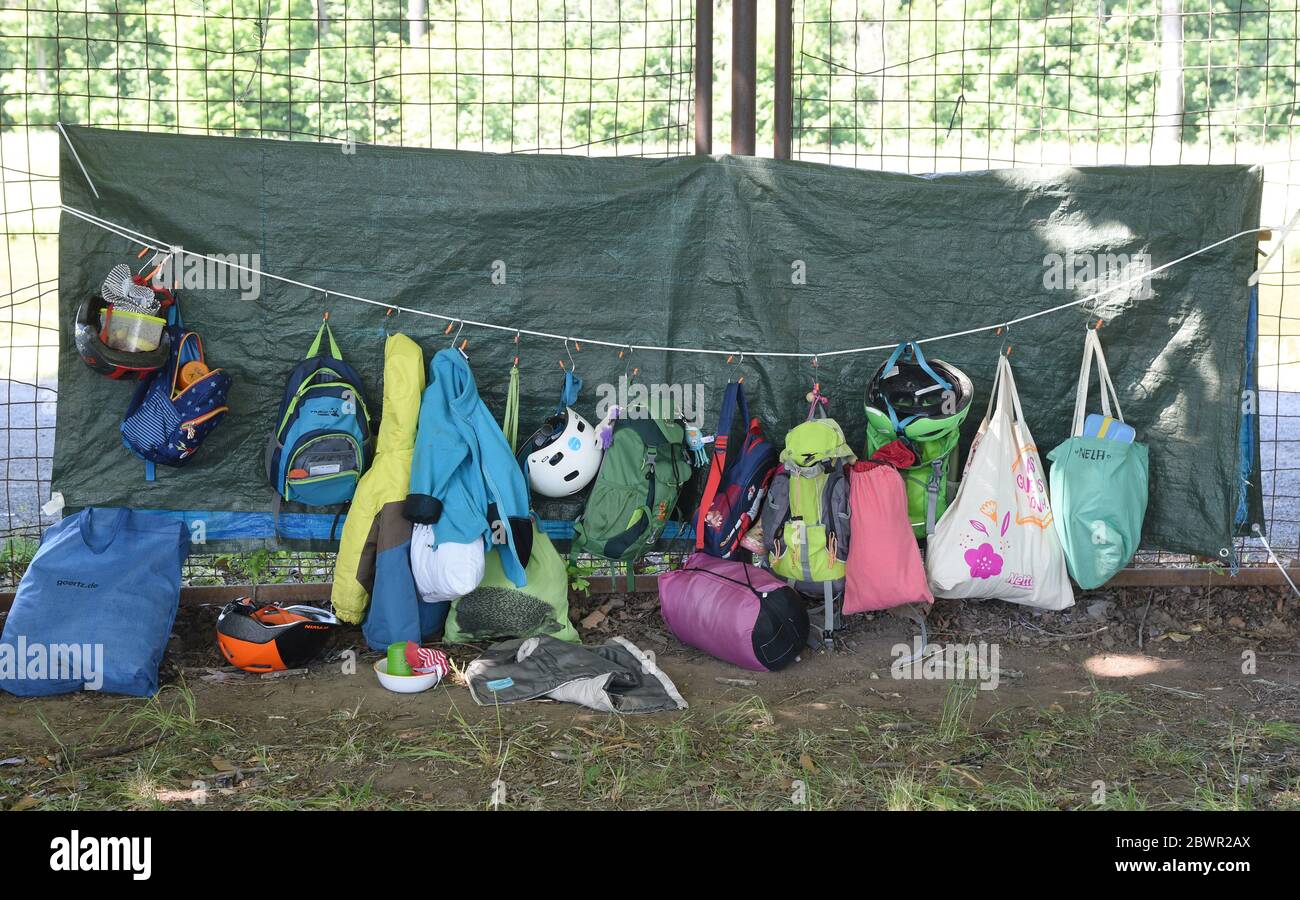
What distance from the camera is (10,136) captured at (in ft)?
43.8

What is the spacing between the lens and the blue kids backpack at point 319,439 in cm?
400

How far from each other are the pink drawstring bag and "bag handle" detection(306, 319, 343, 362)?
1.92 meters

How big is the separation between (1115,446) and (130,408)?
138 inches

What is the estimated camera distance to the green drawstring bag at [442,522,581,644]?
13.5 ft

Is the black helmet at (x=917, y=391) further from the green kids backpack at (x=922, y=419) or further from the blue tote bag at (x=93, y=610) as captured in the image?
the blue tote bag at (x=93, y=610)

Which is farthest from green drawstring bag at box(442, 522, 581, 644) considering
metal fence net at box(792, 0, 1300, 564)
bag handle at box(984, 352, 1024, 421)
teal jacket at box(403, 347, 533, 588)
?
metal fence net at box(792, 0, 1300, 564)

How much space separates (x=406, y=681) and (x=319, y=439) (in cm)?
89

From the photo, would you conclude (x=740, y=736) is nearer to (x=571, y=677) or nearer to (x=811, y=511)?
(x=571, y=677)

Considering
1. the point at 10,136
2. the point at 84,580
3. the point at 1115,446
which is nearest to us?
the point at 84,580

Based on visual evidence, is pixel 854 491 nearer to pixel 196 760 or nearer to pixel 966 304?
pixel 966 304

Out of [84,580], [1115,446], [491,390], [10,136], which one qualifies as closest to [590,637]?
[491,390]

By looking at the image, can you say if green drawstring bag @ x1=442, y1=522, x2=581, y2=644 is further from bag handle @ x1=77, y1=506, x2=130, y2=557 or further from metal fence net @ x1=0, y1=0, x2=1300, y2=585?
metal fence net @ x1=0, y1=0, x2=1300, y2=585

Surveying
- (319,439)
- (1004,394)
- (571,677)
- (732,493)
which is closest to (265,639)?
(319,439)

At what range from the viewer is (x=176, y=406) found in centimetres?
407
